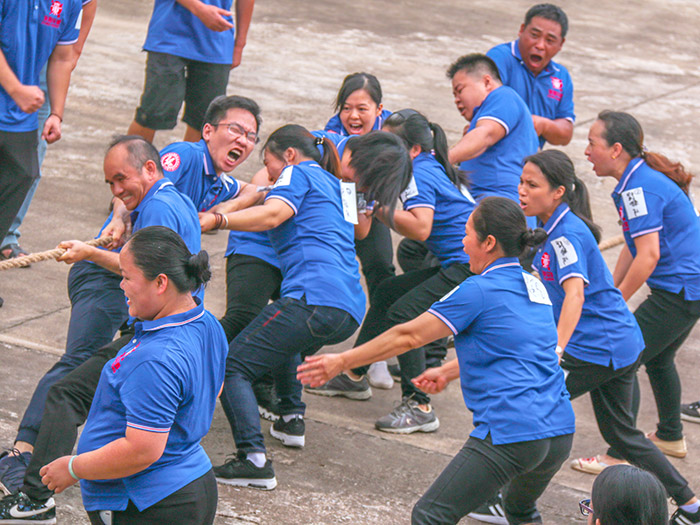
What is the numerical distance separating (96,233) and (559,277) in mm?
3601

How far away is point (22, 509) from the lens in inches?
144

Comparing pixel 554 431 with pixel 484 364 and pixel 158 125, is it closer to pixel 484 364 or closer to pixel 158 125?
pixel 484 364

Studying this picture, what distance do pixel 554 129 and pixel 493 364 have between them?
319cm

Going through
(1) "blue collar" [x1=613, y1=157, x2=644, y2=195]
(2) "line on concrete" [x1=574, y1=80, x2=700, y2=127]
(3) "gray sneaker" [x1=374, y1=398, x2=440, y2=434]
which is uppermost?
(1) "blue collar" [x1=613, y1=157, x2=644, y2=195]

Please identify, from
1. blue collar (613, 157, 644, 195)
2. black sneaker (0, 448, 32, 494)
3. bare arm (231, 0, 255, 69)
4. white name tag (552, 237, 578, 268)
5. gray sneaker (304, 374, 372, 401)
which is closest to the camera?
black sneaker (0, 448, 32, 494)

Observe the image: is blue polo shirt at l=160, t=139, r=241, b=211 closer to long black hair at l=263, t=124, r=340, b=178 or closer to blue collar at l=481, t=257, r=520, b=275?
long black hair at l=263, t=124, r=340, b=178

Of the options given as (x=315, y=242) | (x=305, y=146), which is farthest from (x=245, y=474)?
(x=305, y=146)

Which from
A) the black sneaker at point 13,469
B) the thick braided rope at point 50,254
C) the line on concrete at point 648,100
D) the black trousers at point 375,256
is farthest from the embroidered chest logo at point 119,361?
the line on concrete at point 648,100

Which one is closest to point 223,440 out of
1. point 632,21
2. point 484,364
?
point 484,364

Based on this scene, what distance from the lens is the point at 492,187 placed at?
221 inches

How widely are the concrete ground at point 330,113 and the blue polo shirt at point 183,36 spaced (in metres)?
1.33

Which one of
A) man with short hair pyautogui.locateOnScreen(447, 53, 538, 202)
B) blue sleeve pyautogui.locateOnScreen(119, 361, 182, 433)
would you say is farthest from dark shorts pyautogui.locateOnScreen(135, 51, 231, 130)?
blue sleeve pyautogui.locateOnScreen(119, 361, 182, 433)

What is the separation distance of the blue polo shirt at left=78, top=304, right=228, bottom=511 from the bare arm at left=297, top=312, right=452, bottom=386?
0.64 metres

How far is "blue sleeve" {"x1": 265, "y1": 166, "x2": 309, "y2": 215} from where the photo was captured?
14.5ft
